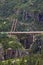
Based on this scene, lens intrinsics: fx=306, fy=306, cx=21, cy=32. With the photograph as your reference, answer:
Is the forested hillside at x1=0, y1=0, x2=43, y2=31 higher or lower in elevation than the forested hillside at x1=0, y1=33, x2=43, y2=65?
higher

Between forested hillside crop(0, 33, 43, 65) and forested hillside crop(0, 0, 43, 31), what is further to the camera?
forested hillside crop(0, 0, 43, 31)

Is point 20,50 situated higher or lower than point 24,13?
→ lower

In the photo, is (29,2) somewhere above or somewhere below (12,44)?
above

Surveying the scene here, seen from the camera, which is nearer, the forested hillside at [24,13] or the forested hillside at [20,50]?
the forested hillside at [20,50]

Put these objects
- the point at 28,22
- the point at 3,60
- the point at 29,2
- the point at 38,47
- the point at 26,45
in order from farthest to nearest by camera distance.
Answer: the point at 29,2, the point at 28,22, the point at 26,45, the point at 38,47, the point at 3,60

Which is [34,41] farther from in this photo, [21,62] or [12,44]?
[21,62]

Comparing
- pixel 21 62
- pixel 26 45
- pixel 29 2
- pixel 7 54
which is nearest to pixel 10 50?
pixel 7 54

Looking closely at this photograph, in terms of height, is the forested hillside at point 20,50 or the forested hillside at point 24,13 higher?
the forested hillside at point 24,13

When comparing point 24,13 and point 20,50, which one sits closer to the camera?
point 20,50
